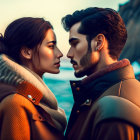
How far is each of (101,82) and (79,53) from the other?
0.56m

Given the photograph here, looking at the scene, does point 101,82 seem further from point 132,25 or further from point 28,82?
point 132,25

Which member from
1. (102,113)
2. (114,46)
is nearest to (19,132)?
(102,113)

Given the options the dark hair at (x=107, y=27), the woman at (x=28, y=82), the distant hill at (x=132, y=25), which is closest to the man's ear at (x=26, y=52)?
the woman at (x=28, y=82)

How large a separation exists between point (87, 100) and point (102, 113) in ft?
1.40

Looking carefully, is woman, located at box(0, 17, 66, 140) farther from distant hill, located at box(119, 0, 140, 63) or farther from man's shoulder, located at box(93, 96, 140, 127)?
distant hill, located at box(119, 0, 140, 63)

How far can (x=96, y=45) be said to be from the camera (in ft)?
9.39

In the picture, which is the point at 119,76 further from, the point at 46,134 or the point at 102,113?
the point at 46,134

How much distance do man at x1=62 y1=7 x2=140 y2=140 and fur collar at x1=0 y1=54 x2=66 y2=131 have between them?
0.30 meters

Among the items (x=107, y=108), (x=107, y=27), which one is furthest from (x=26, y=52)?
(x=107, y=108)

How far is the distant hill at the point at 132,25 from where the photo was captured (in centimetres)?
1436

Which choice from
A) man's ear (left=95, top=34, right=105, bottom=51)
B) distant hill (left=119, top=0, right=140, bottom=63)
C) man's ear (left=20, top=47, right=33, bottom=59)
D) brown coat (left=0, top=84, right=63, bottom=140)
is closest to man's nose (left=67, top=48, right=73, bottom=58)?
man's ear (left=95, top=34, right=105, bottom=51)

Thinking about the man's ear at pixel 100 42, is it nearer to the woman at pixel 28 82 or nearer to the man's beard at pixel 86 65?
the man's beard at pixel 86 65

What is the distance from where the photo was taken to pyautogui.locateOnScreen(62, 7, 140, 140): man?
214cm

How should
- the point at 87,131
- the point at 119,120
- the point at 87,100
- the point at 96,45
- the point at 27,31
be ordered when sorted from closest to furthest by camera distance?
the point at 119,120
the point at 87,131
the point at 87,100
the point at 96,45
the point at 27,31
